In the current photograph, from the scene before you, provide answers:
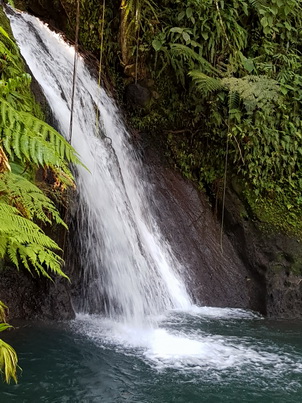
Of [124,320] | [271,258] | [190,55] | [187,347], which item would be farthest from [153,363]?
[190,55]

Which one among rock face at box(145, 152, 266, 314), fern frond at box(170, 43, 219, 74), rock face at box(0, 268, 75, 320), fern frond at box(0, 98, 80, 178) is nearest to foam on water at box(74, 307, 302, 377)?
rock face at box(0, 268, 75, 320)

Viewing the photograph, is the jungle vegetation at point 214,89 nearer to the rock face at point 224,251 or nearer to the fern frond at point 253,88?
the fern frond at point 253,88

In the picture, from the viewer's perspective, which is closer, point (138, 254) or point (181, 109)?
point (138, 254)

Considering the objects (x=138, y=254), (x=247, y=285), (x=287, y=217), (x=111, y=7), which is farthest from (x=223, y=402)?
(x=111, y=7)

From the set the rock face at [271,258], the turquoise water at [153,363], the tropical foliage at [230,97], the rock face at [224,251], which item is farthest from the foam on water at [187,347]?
the tropical foliage at [230,97]

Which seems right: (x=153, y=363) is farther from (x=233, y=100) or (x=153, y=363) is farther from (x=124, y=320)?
(x=233, y=100)

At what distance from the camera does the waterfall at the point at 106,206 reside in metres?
5.62

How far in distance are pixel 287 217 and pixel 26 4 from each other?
6.04m

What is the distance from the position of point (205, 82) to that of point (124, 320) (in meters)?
4.22

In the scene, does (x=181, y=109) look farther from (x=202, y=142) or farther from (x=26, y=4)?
(x=26, y=4)

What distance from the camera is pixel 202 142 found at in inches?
333

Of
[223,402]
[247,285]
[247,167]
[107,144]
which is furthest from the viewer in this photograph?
[247,167]

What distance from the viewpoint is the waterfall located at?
562 cm

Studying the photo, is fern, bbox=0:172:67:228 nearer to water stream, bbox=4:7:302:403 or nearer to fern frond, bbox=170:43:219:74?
water stream, bbox=4:7:302:403
